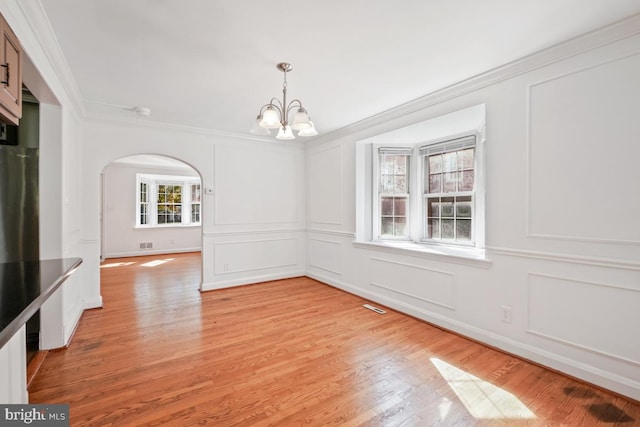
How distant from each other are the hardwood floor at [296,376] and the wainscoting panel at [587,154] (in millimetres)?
1206

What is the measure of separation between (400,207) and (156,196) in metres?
7.02

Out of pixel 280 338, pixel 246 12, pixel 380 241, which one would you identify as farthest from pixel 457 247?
pixel 246 12

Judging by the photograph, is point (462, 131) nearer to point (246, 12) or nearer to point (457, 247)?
point (457, 247)

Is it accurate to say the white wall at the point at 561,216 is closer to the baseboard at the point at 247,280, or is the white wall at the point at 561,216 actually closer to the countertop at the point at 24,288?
the baseboard at the point at 247,280

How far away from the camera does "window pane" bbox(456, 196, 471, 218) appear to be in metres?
3.66

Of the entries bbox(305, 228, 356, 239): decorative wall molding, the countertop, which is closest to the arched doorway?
bbox(305, 228, 356, 239): decorative wall molding

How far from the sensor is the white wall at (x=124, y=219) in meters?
7.54

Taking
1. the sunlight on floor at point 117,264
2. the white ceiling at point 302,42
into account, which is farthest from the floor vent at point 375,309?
the sunlight on floor at point 117,264

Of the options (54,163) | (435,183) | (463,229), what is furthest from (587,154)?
(54,163)

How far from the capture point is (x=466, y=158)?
3.71 m

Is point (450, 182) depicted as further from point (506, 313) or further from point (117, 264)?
point (117, 264)

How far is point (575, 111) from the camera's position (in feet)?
7.48

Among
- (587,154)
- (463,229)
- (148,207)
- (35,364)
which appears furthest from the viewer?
(148,207)

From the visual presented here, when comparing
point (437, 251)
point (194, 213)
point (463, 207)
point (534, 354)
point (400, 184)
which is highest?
point (400, 184)
